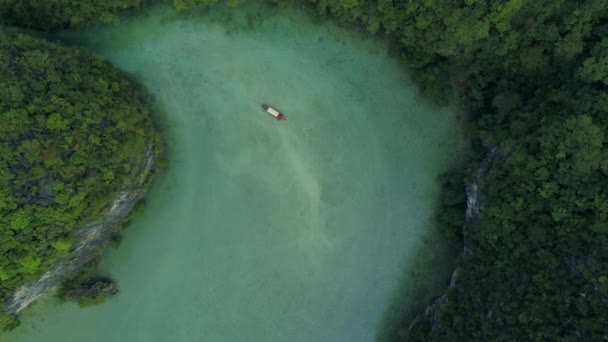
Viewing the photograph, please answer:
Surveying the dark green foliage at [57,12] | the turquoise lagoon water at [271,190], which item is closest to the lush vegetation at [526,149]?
the turquoise lagoon water at [271,190]

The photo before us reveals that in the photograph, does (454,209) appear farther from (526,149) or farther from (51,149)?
(51,149)

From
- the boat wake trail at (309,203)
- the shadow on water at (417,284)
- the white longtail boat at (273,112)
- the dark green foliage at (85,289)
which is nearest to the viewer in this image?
the dark green foliage at (85,289)

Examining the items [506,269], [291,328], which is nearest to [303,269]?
[291,328]

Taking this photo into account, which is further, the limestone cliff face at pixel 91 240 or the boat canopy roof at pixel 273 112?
the boat canopy roof at pixel 273 112

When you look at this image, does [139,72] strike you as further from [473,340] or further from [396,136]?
[473,340]

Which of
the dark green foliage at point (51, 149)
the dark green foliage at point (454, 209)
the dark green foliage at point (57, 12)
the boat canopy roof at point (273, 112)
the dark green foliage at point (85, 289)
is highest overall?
the dark green foliage at point (454, 209)

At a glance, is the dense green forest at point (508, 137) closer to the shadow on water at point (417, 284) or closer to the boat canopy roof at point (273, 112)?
the shadow on water at point (417, 284)

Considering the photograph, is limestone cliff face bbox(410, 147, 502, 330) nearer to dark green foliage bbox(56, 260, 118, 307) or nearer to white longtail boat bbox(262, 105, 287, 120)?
white longtail boat bbox(262, 105, 287, 120)

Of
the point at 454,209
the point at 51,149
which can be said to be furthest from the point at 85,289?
the point at 454,209

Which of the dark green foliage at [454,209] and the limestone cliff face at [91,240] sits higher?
the dark green foliage at [454,209]
